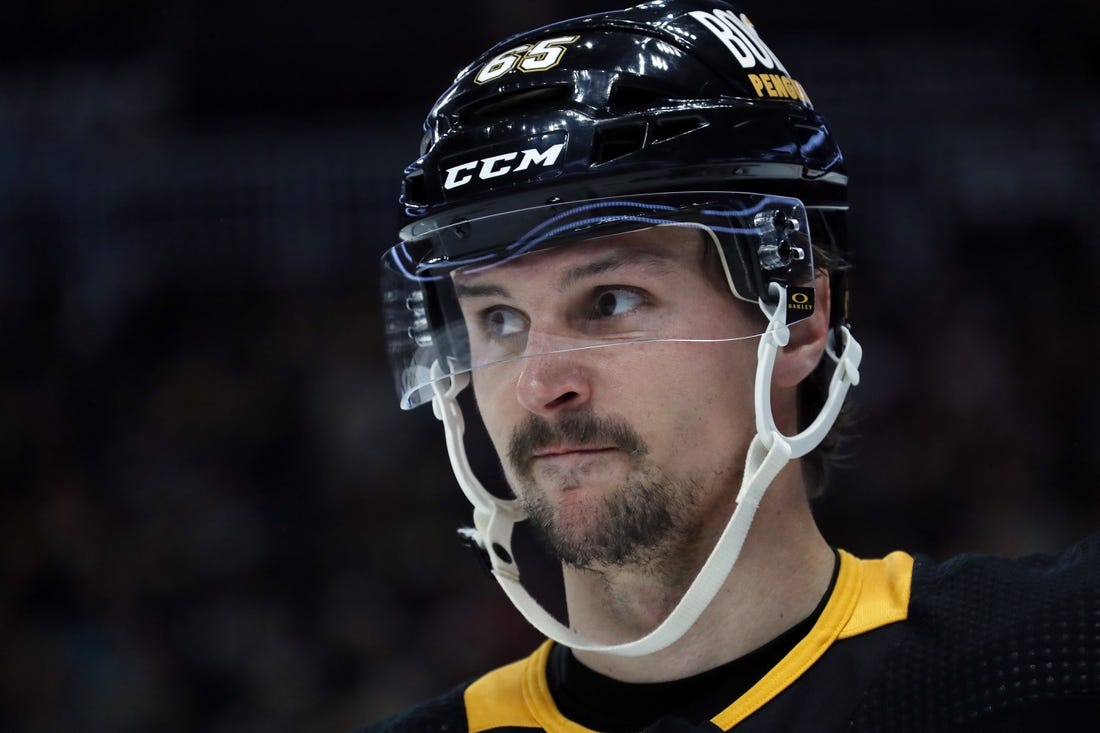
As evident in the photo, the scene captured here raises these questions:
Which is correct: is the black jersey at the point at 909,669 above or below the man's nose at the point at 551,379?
below

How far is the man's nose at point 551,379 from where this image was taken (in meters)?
1.63

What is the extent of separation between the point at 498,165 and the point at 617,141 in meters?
0.16

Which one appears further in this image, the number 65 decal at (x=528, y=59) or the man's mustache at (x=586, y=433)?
the number 65 decal at (x=528, y=59)

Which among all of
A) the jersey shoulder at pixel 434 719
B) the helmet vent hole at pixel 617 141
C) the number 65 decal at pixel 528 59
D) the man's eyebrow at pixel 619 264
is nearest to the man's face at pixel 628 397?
the man's eyebrow at pixel 619 264

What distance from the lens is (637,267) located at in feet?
5.43

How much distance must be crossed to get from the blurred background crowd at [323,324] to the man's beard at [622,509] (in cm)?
274

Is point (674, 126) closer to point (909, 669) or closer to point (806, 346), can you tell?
point (806, 346)

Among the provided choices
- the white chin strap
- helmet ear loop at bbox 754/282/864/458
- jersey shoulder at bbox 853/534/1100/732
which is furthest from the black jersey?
helmet ear loop at bbox 754/282/864/458

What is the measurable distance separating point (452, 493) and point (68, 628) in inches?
54.6

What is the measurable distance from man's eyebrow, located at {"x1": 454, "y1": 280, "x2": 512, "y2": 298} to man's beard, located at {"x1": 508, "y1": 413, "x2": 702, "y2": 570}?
Result: 187 mm

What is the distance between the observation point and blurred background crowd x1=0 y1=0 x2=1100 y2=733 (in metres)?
4.35

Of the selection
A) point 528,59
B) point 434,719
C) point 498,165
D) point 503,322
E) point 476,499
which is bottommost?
point 434,719

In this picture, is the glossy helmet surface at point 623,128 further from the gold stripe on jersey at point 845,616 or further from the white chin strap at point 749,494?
the gold stripe on jersey at point 845,616

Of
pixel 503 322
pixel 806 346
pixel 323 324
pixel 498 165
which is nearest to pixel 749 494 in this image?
pixel 806 346
